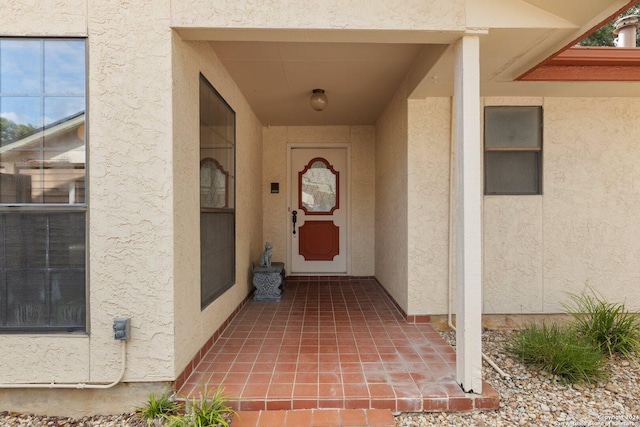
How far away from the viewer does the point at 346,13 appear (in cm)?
214

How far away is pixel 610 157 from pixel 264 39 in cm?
367

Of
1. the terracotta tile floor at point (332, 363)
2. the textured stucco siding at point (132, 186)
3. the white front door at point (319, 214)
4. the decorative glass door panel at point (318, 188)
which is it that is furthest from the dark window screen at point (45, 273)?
the decorative glass door panel at point (318, 188)

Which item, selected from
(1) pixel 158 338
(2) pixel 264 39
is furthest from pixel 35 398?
(2) pixel 264 39

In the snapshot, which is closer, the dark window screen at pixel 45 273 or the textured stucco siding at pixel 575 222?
the dark window screen at pixel 45 273

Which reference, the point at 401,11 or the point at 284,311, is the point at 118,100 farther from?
the point at 284,311

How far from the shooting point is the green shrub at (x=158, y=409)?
77.7 inches

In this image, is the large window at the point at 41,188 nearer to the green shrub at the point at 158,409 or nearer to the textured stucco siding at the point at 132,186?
the textured stucco siding at the point at 132,186

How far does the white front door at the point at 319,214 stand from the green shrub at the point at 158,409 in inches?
136

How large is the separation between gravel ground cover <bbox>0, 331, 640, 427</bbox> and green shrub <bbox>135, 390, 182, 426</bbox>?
6cm

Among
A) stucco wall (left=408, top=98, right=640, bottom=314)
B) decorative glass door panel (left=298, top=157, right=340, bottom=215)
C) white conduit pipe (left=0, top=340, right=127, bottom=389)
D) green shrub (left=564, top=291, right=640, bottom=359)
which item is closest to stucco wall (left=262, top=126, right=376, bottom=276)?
decorative glass door panel (left=298, top=157, right=340, bottom=215)

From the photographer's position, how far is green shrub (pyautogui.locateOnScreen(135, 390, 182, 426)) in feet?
6.48

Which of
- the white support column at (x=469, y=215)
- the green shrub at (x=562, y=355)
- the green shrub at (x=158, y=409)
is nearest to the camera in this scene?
the green shrub at (x=158, y=409)

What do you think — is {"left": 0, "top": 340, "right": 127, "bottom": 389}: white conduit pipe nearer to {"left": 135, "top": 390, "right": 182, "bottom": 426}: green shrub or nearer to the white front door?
{"left": 135, "top": 390, "right": 182, "bottom": 426}: green shrub

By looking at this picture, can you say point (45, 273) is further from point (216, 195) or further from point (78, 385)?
point (216, 195)
